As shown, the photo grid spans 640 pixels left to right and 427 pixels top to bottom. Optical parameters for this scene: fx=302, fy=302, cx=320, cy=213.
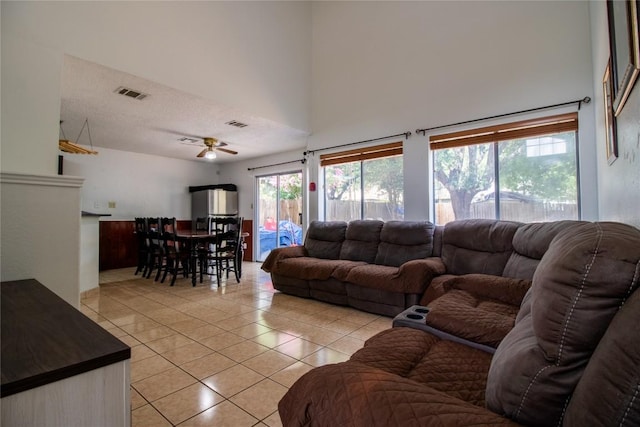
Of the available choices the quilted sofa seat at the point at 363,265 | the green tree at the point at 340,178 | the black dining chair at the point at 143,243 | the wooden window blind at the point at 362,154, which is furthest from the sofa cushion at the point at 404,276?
the black dining chair at the point at 143,243

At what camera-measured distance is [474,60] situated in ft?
11.7

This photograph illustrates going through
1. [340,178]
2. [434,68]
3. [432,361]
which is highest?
[434,68]

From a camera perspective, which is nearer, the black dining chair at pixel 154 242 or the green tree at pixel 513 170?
the green tree at pixel 513 170

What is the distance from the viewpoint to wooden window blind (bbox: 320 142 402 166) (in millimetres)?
4293

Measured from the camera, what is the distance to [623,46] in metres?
1.33

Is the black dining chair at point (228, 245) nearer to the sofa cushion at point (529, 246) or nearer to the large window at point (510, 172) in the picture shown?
the large window at point (510, 172)

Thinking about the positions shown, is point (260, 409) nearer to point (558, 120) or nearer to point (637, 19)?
point (637, 19)

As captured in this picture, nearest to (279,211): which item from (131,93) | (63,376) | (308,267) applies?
(308,267)

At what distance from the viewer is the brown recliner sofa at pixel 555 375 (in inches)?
21.7

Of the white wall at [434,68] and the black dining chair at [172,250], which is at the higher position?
the white wall at [434,68]

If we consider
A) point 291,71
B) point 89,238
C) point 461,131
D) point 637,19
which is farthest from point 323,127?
point 637,19

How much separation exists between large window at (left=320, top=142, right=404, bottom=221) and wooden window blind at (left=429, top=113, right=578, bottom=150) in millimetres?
637

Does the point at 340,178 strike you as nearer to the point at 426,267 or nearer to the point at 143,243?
the point at 426,267

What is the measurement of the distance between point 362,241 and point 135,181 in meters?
5.07
